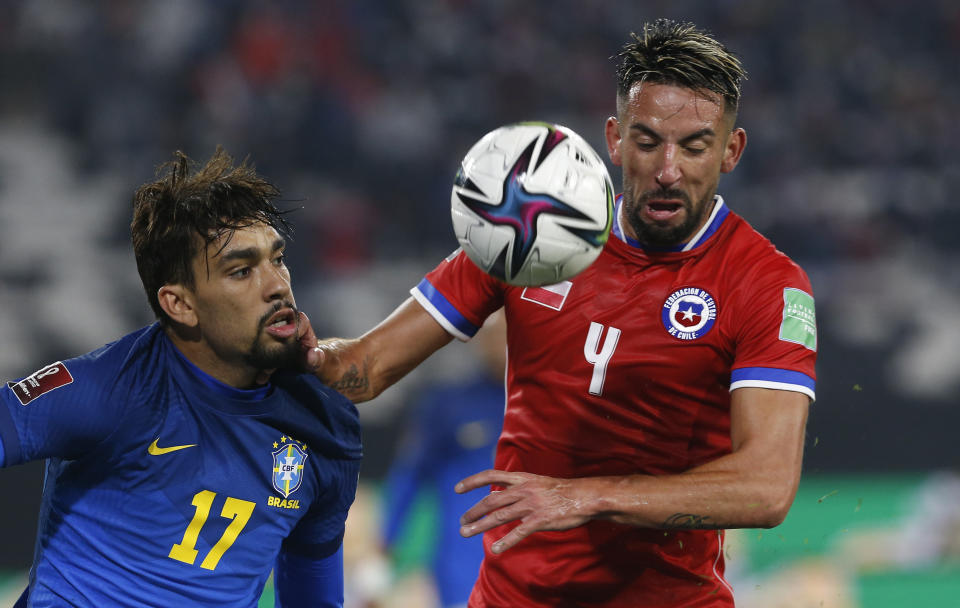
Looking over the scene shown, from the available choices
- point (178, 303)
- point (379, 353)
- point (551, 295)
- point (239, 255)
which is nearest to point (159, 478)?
point (178, 303)

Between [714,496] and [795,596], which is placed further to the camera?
[795,596]

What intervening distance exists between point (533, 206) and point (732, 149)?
77 cm

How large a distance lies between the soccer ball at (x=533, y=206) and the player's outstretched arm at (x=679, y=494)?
0.56 m

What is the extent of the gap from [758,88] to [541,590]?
9884mm

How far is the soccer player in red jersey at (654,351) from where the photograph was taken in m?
2.85

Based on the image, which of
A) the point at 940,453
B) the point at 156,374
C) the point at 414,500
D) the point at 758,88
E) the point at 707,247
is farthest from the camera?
the point at 758,88

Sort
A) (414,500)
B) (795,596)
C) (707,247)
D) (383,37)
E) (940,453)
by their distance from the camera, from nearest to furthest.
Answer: (707,247) → (414,500) → (795,596) → (940,453) → (383,37)

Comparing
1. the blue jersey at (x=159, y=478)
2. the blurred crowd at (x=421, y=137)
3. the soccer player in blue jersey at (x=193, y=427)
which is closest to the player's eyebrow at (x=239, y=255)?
the soccer player in blue jersey at (x=193, y=427)

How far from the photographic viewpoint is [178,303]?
2895 millimetres

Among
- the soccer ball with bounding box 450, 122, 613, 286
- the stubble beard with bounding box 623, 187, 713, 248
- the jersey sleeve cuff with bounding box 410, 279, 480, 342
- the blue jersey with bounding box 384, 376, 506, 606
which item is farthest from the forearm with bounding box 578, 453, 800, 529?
the blue jersey with bounding box 384, 376, 506, 606

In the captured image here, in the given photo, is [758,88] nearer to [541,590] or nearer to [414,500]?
[414,500]

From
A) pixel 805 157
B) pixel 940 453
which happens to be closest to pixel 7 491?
pixel 940 453

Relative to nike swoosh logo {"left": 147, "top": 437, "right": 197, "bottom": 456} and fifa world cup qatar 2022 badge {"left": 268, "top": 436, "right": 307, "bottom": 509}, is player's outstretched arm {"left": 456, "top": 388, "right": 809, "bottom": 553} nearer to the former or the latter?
fifa world cup qatar 2022 badge {"left": 268, "top": 436, "right": 307, "bottom": 509}

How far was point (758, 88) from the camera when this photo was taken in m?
11.8
